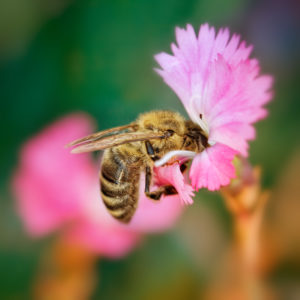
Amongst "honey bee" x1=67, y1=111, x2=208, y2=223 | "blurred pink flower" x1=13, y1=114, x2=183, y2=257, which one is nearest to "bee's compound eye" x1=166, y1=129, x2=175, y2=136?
"honey bee" x1=67, y1=111, x2=208, y2=223

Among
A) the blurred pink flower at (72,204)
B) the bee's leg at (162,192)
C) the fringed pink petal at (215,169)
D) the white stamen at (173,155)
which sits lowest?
the fringed pink petal at (215,169)

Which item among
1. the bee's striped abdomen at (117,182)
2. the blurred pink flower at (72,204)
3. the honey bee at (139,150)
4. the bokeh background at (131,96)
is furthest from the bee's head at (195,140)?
the bokeh background at (131,96)

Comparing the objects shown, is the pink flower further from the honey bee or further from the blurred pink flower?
the blurred pink flower

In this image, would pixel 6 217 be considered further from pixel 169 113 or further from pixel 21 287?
pixel 169 113

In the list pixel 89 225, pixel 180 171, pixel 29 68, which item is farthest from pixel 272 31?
pixel 180 171

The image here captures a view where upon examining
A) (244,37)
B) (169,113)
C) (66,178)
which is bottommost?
(169,113)

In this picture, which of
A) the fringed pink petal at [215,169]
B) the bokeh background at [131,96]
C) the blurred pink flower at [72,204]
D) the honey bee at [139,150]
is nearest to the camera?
the fringed pink petal at [215,169]

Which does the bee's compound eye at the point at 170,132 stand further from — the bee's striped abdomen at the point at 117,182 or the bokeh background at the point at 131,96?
the bokeh background at the point at 131,96

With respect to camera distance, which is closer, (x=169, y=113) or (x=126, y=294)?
(x=169, y=113)
